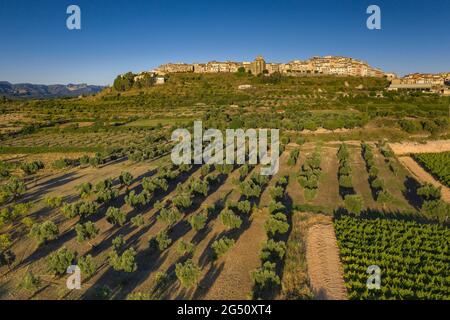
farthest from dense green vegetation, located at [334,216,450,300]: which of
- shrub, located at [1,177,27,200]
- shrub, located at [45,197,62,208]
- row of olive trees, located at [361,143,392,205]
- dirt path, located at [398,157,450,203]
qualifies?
shrub, located at [1,177,27,200]

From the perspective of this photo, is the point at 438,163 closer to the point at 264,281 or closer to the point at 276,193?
the point at 276,193

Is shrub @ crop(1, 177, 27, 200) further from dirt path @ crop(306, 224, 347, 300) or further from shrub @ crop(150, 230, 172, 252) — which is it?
dirt path @ crop(306, 224, 347, 300)

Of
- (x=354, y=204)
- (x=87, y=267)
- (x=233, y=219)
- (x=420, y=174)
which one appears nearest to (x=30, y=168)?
(x=87, y=267)

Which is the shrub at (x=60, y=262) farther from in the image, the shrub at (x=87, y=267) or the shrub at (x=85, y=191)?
the shrub at (x=85, y=191)

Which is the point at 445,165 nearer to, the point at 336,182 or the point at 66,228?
the point at 336,182

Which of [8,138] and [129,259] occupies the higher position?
[8,138]

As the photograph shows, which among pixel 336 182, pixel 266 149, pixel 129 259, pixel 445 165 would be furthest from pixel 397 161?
pixel 129 259
